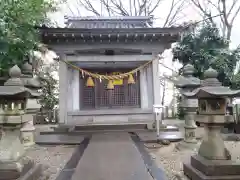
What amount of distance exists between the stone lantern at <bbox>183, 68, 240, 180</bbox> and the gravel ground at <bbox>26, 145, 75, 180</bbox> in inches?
106

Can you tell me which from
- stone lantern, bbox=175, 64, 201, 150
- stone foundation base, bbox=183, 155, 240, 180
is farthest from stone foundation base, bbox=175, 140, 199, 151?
stone foundation base, bbox=183, 155, 240, 180

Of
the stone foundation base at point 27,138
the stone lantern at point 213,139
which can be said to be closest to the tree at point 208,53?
the stone lantern at point 213,139

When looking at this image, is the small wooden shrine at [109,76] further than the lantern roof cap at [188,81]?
Yes

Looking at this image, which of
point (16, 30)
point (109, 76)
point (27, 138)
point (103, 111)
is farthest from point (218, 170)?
point (103, 111)

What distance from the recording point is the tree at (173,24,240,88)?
1170 cm

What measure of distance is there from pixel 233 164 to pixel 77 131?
22.1 ft

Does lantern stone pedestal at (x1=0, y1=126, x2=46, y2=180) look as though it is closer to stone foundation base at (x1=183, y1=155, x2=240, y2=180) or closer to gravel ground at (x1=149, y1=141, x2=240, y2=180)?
gravel ground at (x1=149, y1=141, x2=240, y2=180)

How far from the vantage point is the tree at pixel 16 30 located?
643cm

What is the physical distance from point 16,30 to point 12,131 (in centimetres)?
412

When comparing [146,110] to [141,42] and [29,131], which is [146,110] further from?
[29,131]

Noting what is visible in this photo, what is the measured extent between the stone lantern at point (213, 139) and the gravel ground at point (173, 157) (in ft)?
1.49

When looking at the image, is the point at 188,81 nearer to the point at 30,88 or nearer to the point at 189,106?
the point at 189,106

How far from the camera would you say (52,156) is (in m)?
6.52

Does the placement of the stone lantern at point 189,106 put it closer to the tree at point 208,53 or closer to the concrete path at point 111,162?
the concrete path at point 111,162
